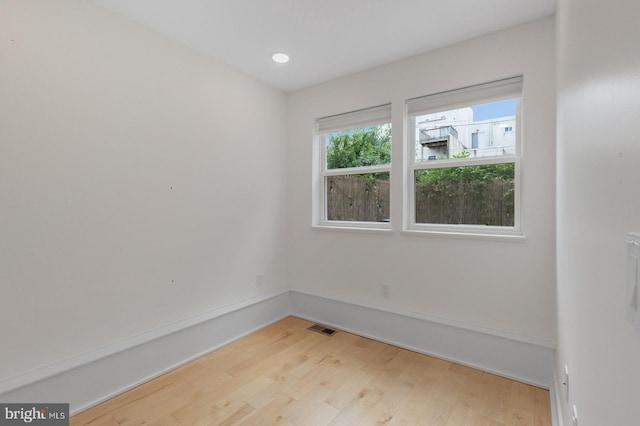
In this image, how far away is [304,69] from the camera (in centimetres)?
286

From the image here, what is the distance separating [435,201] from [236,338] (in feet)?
7.27

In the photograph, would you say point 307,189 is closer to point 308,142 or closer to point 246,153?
point 308,142

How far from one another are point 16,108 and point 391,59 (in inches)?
104

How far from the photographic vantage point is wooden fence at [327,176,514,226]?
7.68ft

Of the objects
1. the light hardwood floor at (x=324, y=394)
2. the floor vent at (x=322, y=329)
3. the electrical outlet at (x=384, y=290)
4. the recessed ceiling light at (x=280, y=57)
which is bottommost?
the light hardwood floor at (x=324, y=394)

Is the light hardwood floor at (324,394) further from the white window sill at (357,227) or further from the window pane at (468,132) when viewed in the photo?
the window pane at (468,132)

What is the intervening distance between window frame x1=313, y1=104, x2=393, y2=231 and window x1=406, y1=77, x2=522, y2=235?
0.27 meters

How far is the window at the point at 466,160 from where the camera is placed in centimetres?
229

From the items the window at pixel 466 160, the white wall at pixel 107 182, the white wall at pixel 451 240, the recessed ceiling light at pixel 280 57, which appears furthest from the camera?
the recessed ceiling light at pixel 280 57

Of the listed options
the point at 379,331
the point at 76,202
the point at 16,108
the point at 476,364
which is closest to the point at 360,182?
the point at 379,331

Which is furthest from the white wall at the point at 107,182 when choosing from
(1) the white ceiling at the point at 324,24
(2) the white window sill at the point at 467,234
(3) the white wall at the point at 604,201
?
(3) the white wall at the point at 604,201

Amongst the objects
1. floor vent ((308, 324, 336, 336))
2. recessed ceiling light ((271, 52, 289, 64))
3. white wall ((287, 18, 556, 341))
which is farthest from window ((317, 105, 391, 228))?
floor vent ((308, 324, 336, 336))

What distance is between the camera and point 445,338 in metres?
2.43

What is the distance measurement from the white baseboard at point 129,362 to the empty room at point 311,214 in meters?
0.01
